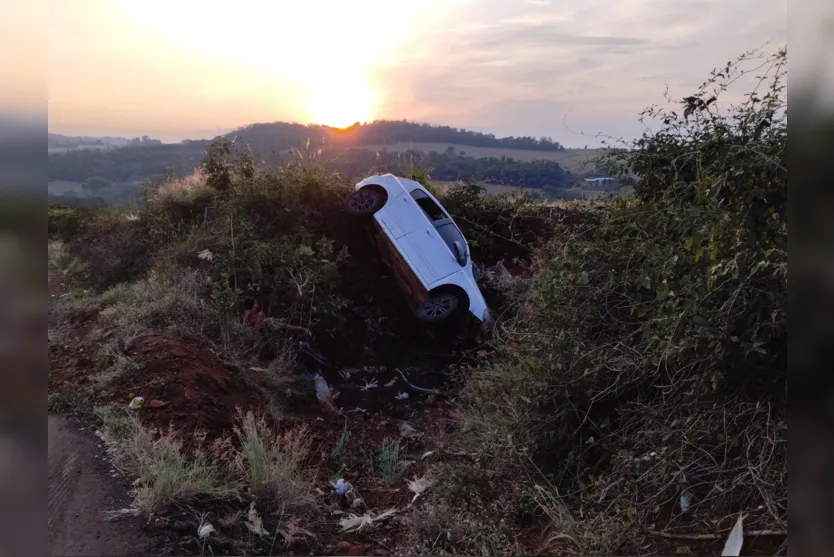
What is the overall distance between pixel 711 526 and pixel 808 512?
1450 mm

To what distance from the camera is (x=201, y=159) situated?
932 cm

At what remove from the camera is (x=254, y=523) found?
3285 mm

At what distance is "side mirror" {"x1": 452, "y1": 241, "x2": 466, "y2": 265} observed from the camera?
7.65m

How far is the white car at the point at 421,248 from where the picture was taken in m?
7.34

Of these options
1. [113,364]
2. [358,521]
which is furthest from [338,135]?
→ [358,521]

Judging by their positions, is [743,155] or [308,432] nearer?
[743,155]

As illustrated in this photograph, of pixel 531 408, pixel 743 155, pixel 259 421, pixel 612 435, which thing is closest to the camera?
pixel 743 155

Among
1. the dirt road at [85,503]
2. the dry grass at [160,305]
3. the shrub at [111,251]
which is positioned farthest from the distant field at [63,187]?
the shrub at [111,251]

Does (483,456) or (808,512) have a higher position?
(808,512)

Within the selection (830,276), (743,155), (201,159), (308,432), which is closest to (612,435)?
(743,155)

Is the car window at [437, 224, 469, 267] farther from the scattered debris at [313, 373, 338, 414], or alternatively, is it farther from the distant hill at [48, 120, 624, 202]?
the scattered debris at [313, 373, 338, 414]

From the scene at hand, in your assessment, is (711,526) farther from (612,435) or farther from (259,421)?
(259,421)

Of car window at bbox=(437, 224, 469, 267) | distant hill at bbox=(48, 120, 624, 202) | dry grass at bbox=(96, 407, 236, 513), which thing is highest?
distant hill at bbox=(48, 120, 624, 202)

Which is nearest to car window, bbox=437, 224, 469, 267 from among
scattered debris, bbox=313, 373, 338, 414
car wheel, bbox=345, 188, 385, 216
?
car wheel, bbox=345, 188, 385, 216
